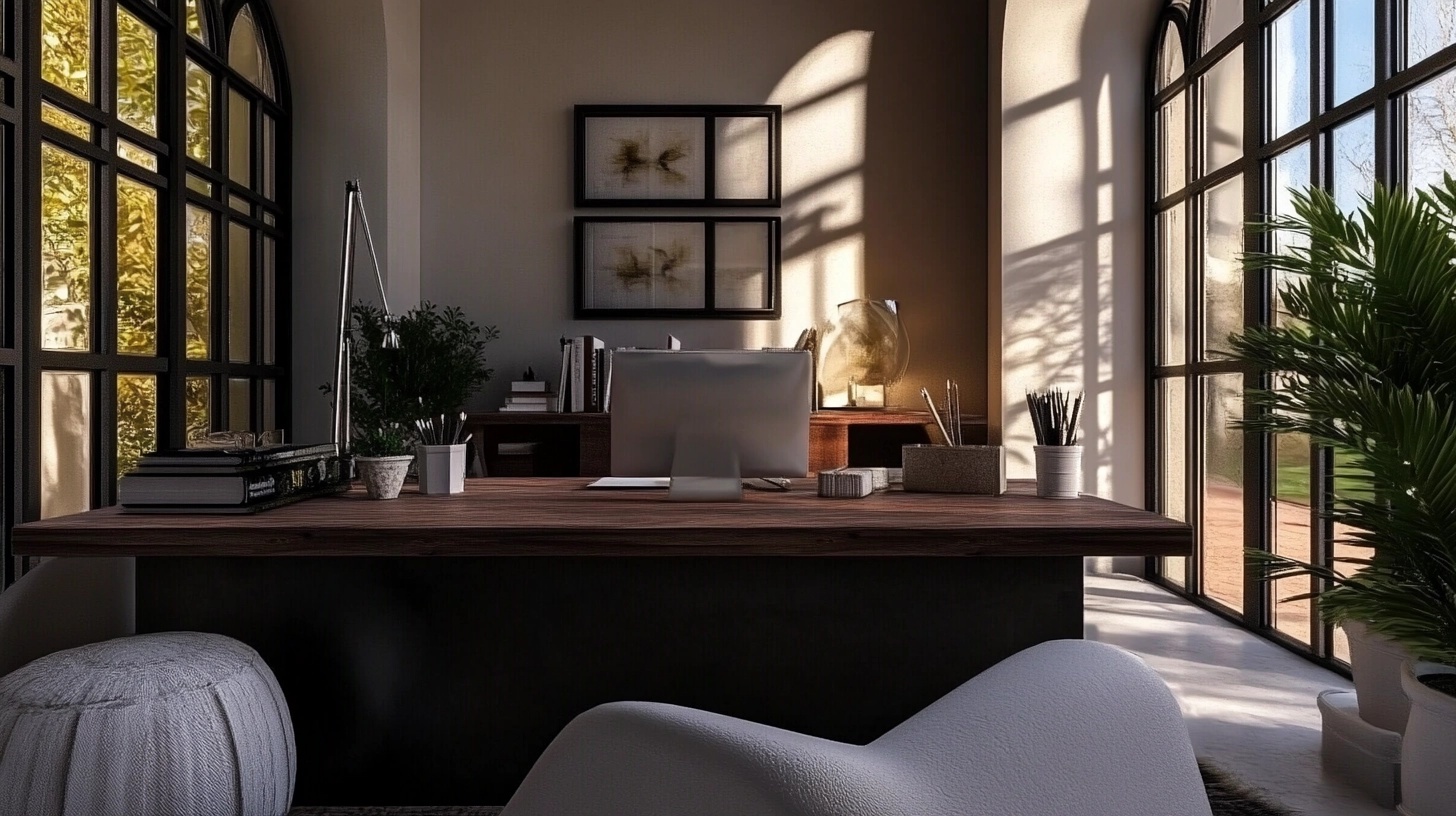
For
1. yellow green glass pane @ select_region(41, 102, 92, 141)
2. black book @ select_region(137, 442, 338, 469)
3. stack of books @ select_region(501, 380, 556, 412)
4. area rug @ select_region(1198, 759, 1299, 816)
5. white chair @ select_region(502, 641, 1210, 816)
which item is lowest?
area rug @ select_region(1198, 759, 1299, 816)

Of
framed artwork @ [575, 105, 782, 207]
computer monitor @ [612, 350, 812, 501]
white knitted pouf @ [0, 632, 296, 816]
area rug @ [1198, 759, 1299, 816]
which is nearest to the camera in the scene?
white knitted pouf @ [0, 632, 296, 816]

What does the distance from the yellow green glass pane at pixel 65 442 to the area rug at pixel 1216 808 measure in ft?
4.92

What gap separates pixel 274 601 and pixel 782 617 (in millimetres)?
1041

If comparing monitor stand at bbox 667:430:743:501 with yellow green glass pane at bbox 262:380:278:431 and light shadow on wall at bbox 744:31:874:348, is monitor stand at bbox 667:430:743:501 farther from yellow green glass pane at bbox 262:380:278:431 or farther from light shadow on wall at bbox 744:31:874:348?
yellow green glass pane at bbox 262:380:278:431

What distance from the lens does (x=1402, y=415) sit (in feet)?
5.62

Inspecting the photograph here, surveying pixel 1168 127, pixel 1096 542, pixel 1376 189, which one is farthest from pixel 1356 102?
pixel 1096 542

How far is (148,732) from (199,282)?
251cm

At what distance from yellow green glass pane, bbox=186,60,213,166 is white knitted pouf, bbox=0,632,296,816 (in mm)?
2502

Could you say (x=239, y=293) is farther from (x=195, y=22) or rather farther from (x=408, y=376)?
(x=195, y=22)

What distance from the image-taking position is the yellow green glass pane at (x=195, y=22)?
3477 millimetres

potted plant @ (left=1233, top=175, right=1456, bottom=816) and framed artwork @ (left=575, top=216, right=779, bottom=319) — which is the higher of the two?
framed artwork @ (left=575, top=216, right=779, bottom=319)

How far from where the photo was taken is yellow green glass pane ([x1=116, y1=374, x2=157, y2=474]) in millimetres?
3047

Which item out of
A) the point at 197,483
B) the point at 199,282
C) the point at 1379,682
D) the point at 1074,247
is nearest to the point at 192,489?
the point at 197,483

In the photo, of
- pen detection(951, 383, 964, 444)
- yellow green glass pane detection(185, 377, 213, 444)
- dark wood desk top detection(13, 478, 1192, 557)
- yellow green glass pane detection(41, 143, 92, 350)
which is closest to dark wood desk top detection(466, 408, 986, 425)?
yellow green glass pane detection(185, 377, 213, 444)
